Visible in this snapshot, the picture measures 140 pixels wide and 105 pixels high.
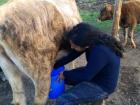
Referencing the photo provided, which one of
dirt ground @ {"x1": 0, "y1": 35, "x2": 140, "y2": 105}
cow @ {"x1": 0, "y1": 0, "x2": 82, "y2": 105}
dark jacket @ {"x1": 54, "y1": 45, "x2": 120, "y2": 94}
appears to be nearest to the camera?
dark jacket @ {"x1": 54, "y1": 45, "x2": 120, "y2": 94}

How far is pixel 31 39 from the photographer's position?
546 centimetres

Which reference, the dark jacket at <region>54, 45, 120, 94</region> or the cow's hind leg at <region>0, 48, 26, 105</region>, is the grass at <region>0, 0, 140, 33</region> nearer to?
the cow's hind leg at <region>0, 48, 26, 105</region>

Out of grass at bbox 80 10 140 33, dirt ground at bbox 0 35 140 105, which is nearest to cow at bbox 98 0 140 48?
grass at bbox 80 10 140 33

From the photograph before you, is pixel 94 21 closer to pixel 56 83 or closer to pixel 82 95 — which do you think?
pixel 56 83

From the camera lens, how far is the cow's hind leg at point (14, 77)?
577cm

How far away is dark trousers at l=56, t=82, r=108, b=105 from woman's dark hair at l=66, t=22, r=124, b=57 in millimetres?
517

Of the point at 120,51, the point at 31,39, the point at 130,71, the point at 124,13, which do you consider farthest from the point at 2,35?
the point at 124,13

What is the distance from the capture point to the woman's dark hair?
520 centimetres

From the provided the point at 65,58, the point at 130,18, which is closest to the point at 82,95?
the point at 65,58

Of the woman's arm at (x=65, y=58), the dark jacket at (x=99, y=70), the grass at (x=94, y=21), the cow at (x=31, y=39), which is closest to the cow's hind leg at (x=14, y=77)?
the cow at (x=31, y=39)

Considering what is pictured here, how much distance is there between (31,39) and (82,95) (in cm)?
102

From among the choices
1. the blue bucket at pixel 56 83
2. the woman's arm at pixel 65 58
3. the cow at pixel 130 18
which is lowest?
the cow at pixel 130 18

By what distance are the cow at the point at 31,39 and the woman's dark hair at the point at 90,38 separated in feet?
1.57

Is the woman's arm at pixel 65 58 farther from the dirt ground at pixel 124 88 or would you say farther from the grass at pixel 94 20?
the grass at pixel 94 20
